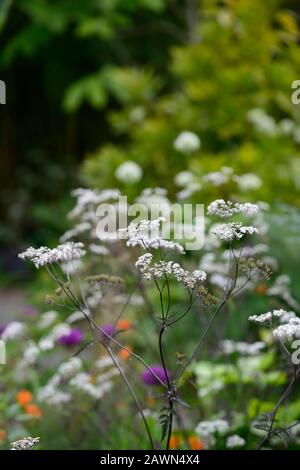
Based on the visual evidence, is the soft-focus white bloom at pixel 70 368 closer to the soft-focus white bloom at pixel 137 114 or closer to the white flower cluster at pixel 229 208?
the white flower cluster at pixel 229 208

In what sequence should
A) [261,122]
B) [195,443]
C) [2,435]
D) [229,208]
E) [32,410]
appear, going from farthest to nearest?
[261,122]
[32,410]
[2,435]
[195,443]
[229,208]

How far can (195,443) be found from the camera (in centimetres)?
261

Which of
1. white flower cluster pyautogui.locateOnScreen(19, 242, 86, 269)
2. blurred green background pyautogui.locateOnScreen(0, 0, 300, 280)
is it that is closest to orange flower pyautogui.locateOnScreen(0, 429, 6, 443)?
white flower cluster pyautogui.locateOnScreen(19, 242, 86, 269)

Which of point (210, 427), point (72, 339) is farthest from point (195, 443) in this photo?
point (72, 339)

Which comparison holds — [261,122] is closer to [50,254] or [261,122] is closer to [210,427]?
[210,427]

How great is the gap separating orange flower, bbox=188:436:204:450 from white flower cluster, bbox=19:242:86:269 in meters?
0.94

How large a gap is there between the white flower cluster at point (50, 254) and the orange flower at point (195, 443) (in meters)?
A: 0.94

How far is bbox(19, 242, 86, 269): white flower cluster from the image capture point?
1837mm

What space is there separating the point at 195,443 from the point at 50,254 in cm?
110

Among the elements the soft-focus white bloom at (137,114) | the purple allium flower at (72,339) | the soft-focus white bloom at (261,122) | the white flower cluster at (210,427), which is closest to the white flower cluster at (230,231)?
the white flower cluster at (210,427)

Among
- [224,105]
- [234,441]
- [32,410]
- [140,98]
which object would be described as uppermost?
[140,98]

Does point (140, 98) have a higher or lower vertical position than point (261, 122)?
higher

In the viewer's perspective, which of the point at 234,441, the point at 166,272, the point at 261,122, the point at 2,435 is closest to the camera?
the point at 166,272
